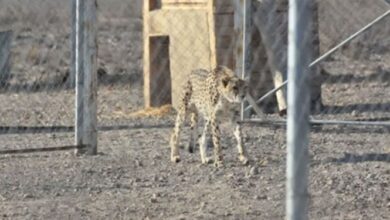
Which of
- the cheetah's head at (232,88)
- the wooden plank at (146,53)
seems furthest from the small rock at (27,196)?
the wooden plank at (146,53)

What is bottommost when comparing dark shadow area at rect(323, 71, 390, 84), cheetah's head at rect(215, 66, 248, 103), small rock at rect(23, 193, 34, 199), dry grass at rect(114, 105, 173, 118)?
small rock at rect(23, 193, 34, 199)

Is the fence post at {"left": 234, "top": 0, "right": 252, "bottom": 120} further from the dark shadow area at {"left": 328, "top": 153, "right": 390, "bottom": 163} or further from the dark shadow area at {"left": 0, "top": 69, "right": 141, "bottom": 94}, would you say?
the dark shadow area at {"left": 0, "top": 69, "right": 141, "bottom": 94}

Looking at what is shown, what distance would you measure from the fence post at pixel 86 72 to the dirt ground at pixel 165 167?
235mm

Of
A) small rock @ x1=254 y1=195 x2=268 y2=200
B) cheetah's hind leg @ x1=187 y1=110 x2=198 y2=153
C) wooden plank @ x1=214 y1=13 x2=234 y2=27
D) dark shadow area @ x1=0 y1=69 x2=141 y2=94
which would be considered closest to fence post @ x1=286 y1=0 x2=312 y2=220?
small rock @ x1=254 y1=195 x2=268 y2=200

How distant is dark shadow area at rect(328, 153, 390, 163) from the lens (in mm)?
Answer: 11164

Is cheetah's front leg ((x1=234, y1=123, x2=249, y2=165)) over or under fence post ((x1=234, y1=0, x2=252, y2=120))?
under

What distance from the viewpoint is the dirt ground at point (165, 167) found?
356 inches

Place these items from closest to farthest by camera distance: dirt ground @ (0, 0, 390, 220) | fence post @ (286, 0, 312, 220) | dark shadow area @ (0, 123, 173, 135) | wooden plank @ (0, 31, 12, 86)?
fence post @ (286, 0, 312, 220) < dirt ground @ (0, 0, 390, 220) < dark shadow area @ (0, 123, 173, 135) < wooden plank @ (0, 31, 12, 86)

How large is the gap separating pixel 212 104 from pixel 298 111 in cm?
636

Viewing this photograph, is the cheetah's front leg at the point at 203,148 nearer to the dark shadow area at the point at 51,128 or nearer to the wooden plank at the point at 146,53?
the dark shadow area at the point at 51,128

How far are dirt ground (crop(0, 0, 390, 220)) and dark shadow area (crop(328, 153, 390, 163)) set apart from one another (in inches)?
0.4

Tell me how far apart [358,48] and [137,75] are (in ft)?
15.1

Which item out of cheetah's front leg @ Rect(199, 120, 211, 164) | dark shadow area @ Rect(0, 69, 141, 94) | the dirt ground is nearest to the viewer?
the dirt ground

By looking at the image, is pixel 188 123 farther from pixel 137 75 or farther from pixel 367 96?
pixel 137 75
